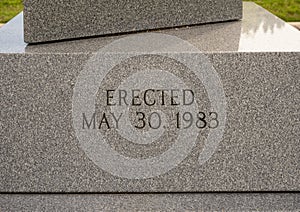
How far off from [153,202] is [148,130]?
42 centimetres

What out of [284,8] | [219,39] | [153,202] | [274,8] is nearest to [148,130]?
[153,202]

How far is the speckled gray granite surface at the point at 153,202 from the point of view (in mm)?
3262

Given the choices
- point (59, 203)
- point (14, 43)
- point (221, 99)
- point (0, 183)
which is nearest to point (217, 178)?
point (221, 99)

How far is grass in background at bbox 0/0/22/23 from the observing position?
8.96 metres

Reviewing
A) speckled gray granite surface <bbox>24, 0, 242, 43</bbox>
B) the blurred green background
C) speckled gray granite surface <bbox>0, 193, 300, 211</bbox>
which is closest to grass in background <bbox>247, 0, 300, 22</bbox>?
the blurred green background

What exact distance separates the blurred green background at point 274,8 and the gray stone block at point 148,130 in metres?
5.67

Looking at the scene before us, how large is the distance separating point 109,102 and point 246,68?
2.68ft

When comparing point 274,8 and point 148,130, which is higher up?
point 274,8

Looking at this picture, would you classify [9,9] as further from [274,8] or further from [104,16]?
[104,16]

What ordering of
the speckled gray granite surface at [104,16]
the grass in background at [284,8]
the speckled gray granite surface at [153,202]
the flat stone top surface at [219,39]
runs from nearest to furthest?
the speckled gray granite surface at [153,202] → the flat stone top surface at [219,39] → the speckled gray granite surface at [104,16] → the grass in background at [284,8]

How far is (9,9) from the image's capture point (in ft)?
→ 30.5

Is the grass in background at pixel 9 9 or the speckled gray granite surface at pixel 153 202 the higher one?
the grass in background at pixel 9 9

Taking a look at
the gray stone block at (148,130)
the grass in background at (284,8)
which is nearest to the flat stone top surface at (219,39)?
the gray stone block at (148,130)

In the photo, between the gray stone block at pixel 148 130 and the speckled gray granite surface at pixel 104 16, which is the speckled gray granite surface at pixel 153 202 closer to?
the gray stone block at pixel 148 130
